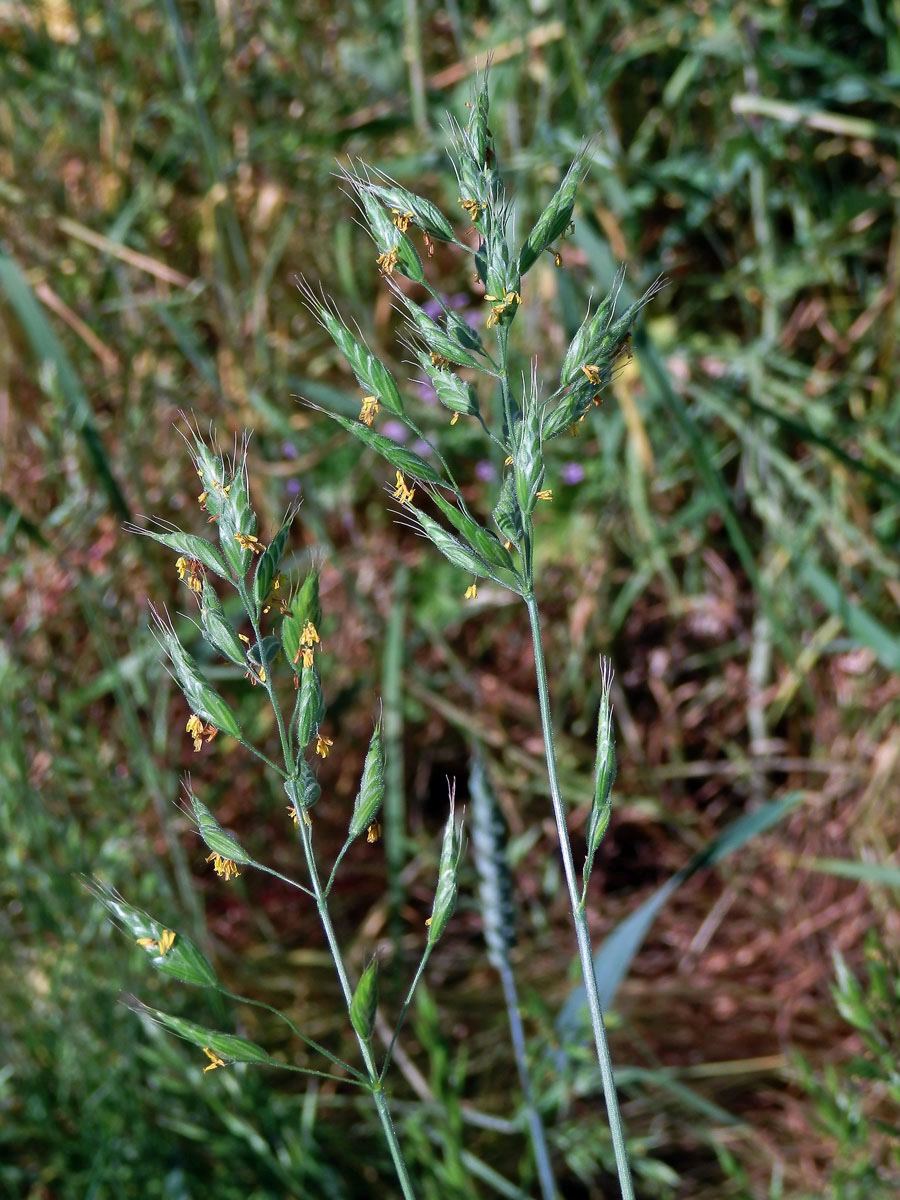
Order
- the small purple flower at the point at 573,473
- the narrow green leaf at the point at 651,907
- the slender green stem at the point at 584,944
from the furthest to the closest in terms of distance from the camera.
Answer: the small purple flower at the point at 573,473, the narrow green leaf at the point at 651,907, the slender green stem at the point at 584,944

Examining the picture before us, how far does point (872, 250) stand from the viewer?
6.57ft

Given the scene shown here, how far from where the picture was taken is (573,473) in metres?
2.01

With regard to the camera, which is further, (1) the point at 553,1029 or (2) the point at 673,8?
(2) the point at 673,8

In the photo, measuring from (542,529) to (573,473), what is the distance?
0.11m

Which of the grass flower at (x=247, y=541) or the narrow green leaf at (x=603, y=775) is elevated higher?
the grass flower at (x=247, y=541)

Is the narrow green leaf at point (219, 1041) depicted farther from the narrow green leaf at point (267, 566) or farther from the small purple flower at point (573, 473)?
the small purple flower at point (573, 473)

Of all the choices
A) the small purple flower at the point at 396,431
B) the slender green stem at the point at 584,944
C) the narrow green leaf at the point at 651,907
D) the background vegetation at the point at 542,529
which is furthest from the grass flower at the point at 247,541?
the small purple flower at the point at 396,431

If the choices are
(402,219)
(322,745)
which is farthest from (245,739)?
(402,219)

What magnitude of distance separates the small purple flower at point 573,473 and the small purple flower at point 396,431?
0.27 meters

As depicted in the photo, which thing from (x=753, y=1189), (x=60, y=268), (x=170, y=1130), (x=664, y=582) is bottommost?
(x=753, y=1189)

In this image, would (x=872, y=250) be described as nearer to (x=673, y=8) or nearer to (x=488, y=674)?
(x=673, y=8)

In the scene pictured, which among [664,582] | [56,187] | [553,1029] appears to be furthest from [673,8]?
[553,1029]

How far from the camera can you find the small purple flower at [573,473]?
2006 millimetres

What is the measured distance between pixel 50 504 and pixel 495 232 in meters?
1.75
